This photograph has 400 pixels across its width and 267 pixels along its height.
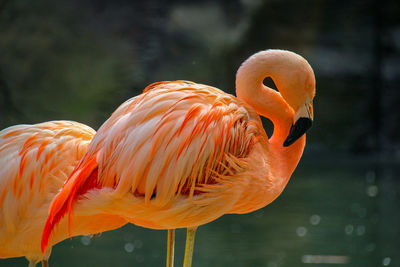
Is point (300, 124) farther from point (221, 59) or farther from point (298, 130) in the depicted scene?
point (221, 59)

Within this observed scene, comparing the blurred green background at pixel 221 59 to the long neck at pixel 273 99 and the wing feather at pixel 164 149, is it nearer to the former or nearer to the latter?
the long neck at pixel 273 99

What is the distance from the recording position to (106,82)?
314 inches

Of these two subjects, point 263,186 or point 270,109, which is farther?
point 270,109

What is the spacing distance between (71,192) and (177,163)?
0.41m

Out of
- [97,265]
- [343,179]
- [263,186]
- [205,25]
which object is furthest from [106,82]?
[263,186]

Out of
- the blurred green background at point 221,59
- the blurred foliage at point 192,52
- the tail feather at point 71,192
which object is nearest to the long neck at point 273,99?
the tail feather at point 71,192

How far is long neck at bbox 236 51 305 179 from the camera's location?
2.38 m

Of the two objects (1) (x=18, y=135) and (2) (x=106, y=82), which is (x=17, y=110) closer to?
(2) (x=106, y=82)

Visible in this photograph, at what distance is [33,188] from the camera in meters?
2.43

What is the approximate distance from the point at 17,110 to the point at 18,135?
212 inches

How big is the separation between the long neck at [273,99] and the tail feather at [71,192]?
0.82m

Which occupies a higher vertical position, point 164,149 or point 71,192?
point 164,149

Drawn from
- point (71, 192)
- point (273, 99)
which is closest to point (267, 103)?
point (273, 99)

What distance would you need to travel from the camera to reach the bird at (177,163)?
1.96 metres
